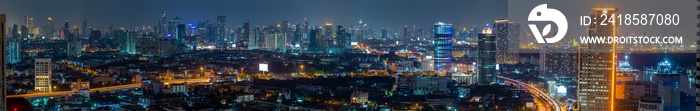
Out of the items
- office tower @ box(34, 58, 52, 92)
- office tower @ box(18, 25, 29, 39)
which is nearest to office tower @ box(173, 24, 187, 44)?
office tower @ box(18, 25, 29, 39)

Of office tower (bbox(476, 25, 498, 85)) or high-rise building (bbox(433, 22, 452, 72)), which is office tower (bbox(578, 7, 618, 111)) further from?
high-rise building (bbox(433, 22, 452, 72))

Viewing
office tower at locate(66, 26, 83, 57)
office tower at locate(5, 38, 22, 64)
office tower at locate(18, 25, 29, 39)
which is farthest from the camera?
office tower at locate(66, 26, 83, 57)

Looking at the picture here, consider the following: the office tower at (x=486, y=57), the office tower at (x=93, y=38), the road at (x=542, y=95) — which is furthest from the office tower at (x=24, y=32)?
the road at (x=542, y=95)

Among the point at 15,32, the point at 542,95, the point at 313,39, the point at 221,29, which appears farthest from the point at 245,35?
the point at 542,95

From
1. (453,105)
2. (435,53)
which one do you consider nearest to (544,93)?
(453,105)

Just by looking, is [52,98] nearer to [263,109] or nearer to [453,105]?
[263,109]

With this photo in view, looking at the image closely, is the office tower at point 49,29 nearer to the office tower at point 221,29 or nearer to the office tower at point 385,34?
the office tower at point 221,29
